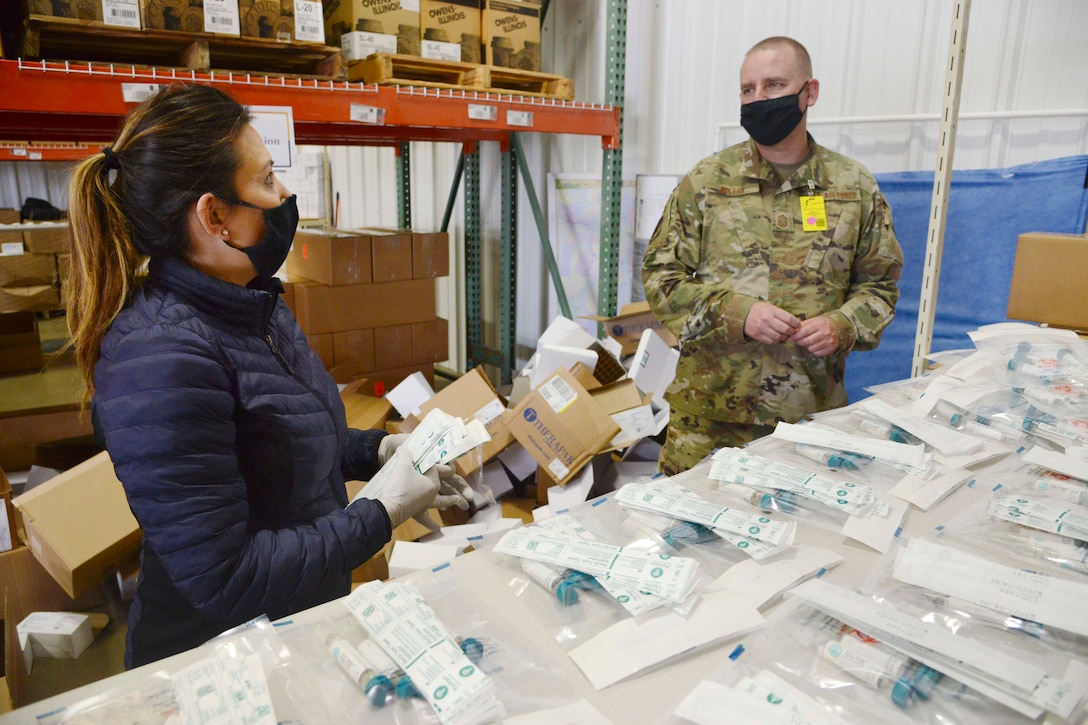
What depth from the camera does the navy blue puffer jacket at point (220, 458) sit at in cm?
101

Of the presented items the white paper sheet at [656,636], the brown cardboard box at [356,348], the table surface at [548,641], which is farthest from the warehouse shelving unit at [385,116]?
the white paper sheet at [656,636]

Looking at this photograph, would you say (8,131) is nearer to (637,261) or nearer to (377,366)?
(377,366)

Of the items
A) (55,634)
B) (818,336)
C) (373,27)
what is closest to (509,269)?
(373,27)

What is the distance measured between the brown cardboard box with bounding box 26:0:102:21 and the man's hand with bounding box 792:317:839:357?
2406 millimetres

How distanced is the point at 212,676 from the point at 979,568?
90cm

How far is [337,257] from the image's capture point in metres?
4.01

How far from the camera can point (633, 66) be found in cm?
393

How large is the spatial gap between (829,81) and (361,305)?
2.73 meters

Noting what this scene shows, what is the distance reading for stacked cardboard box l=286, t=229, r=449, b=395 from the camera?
4047mm

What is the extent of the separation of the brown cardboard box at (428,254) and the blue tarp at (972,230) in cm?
255

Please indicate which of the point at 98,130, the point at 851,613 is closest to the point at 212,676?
the point at 851,613

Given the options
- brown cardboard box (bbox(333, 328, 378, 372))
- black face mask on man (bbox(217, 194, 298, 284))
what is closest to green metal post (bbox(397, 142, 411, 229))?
brown cardboard box (bbox(333, 328, 378, 372))

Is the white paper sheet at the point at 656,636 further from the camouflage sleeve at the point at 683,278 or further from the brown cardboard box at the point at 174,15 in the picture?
the brown cardboard box at the point at 174,15

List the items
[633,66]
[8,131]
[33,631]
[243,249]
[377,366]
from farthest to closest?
[377,366]
[633,66]
[8,131]
[33,631]
[243,249]
